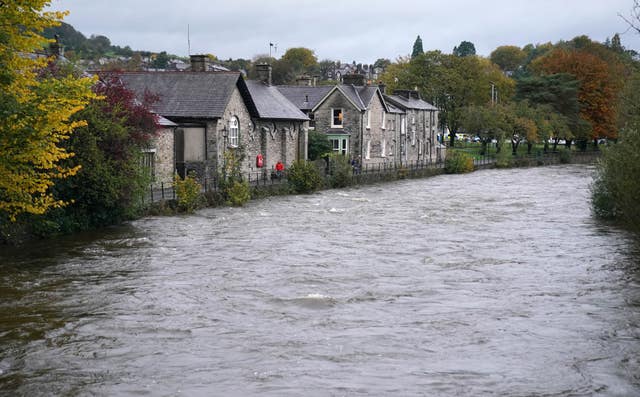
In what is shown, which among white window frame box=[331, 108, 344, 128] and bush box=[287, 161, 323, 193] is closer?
bush box=[287, 161, 323, 193]

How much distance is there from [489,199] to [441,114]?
48.0 m

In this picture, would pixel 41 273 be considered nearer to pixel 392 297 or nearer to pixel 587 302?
pixel 392 297

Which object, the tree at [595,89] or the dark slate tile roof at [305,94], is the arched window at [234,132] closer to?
the dark slate tile roof at [305,94]

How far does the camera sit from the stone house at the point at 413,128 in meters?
64.3

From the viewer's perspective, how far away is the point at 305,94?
56844 mm

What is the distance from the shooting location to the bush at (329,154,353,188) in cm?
4449

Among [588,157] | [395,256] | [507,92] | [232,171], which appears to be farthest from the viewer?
[507,92]

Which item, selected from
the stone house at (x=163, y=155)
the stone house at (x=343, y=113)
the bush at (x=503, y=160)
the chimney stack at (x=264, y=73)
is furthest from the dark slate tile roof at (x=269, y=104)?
the bush at (x=503, y=160)

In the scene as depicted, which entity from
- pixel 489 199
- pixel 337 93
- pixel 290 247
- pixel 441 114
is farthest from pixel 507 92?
pixel 290 247

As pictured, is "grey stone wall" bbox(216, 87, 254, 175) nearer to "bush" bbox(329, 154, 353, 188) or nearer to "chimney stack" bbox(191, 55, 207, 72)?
"chimney stack" bbox(191, 55, 207, 72)

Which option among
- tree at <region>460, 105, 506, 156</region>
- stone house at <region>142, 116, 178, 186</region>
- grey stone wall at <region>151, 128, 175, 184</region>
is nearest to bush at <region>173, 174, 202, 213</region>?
stone house at <region>142, 116, 178, 186</region>

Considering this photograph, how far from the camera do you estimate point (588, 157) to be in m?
82.6

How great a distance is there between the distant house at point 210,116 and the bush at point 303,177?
9.28ft

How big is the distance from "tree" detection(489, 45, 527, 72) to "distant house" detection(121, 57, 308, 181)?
161 meters
